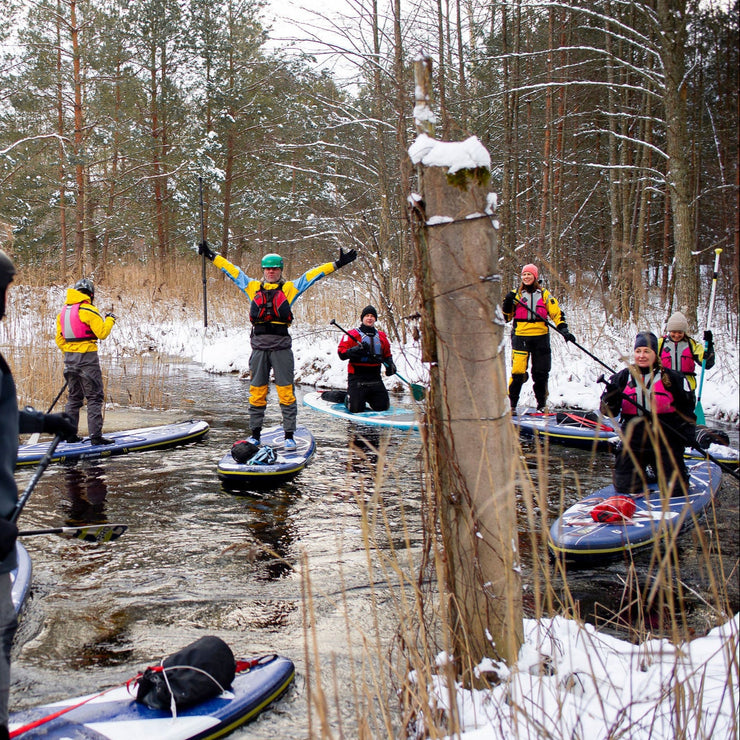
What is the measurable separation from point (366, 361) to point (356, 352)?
0.28 m

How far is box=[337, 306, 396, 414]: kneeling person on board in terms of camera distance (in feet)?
29.2

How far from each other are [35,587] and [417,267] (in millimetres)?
3286

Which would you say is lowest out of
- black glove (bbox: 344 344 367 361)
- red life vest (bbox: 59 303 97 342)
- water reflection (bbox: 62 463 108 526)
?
water reflection (bbox: 62 463 108 526)

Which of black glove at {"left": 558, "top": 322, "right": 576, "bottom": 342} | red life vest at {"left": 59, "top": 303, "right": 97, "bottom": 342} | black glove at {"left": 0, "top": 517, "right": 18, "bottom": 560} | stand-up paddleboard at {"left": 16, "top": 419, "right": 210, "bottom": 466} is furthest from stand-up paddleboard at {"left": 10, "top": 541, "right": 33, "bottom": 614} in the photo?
black glove at {"left": 558, "top": 322, "right": 576, "bottom": 342}

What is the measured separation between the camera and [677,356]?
23.3 ft

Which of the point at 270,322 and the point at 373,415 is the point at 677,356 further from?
the point at 270,322

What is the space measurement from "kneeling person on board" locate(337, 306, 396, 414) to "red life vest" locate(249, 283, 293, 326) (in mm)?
1891

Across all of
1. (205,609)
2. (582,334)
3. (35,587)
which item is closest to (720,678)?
(205,609)

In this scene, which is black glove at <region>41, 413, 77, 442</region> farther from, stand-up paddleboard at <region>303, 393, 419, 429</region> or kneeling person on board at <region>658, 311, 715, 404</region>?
kneeling person on board at <region>658, 311, 715, 404</region>

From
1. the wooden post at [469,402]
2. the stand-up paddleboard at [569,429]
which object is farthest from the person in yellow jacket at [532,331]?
the wooden post at [469,402]

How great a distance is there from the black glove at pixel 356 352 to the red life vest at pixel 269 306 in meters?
2.06

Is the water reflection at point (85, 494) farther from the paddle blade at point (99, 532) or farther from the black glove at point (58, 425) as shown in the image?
the black glove at point (58, 425)

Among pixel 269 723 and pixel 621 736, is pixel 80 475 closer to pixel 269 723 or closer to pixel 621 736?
pixel 269 723

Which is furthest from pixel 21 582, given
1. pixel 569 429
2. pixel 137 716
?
pixel 569 429
